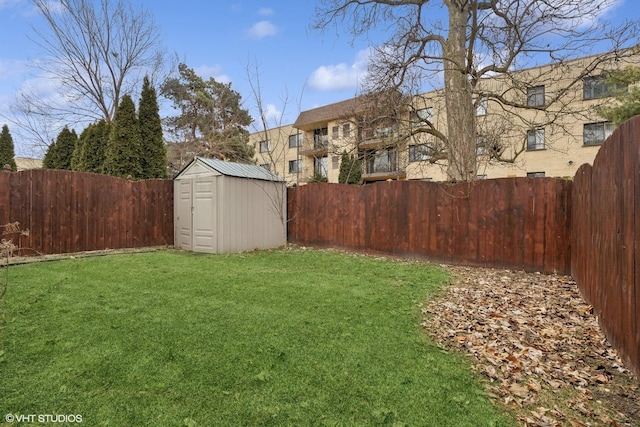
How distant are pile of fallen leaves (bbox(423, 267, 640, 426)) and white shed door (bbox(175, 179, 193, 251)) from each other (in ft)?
21.3

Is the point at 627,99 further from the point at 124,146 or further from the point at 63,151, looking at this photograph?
the point at 63,151

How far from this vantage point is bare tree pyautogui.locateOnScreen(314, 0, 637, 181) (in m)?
7.62

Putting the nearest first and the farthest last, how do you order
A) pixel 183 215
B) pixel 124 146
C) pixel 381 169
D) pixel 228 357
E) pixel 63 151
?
1. pixel 228 357
2. pixel 183 215
3. pixel 124 146
4. pixel 63 151
5. pixel 381 169

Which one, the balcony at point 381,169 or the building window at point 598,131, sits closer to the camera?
the building window at point 598,131

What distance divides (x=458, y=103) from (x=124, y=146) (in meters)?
10.0

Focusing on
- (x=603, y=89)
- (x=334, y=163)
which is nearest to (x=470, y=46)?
(x=603, y=89)

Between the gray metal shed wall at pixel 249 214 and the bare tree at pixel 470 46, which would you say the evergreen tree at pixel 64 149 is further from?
the bare tree at pixel 470 46

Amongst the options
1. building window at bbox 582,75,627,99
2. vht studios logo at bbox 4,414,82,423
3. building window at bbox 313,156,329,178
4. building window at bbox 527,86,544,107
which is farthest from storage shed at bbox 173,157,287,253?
building window at bbox 313,156,329,178

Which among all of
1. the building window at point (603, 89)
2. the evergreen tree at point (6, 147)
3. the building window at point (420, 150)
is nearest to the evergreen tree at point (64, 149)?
the evergreen tree at point (6, 147)

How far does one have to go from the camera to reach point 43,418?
6.10 ft

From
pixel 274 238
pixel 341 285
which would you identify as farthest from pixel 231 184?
pixel 341 285

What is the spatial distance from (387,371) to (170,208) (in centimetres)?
839

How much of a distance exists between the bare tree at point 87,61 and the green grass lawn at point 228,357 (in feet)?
54.4

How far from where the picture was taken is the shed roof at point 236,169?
8219 millimetres
